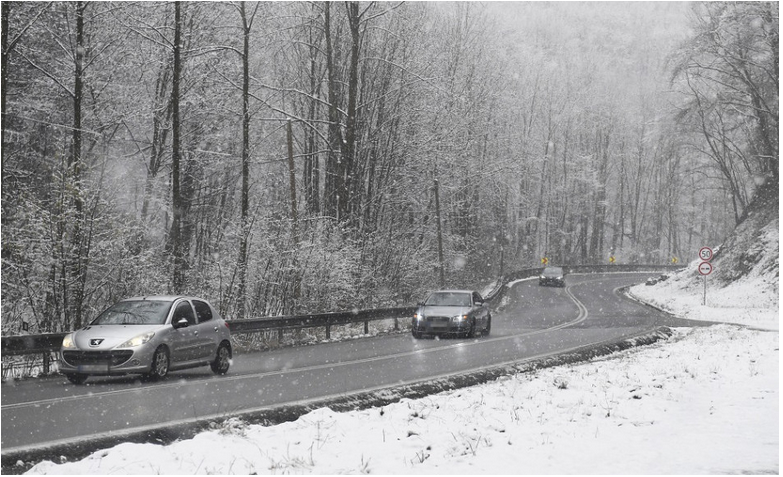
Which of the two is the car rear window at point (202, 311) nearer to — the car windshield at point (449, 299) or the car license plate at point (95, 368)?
the car license plate at point (95, 368)

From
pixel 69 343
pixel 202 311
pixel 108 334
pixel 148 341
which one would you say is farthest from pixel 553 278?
pixel 69 343

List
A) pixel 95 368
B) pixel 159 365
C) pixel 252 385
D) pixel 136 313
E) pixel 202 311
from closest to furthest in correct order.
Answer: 1. pixel 95 368
2. pixel 252 385
3. pixel 159 365
4. pixel 136 313
5. pixel 202 311

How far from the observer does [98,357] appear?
13711mm

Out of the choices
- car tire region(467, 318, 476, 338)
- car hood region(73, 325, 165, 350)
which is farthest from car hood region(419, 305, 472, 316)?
car hood region(73, 325, 165, 350)

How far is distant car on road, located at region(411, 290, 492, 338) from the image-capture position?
80.7 ft

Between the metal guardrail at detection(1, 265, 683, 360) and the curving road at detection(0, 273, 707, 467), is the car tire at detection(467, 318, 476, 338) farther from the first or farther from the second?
the metal guardrail at detection(1, 265, 683, 360)

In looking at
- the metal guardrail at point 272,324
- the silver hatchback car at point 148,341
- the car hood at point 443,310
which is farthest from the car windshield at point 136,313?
the car hood at point 443,310

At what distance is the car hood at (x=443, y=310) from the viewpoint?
24859mm

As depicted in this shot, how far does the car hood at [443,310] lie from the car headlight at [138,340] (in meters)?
12.0

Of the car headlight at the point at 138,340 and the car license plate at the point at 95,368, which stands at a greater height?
the car headlight at the point at 138,340

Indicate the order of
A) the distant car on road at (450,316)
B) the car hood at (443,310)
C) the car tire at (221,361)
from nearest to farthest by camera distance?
the car tire at (221,361) < the distant car on road at (450,316) < the car hood at (443,310)

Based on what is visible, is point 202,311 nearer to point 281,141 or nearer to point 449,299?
point 449,299

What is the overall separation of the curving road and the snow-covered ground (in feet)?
3.10

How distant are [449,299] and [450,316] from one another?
1.41 m
